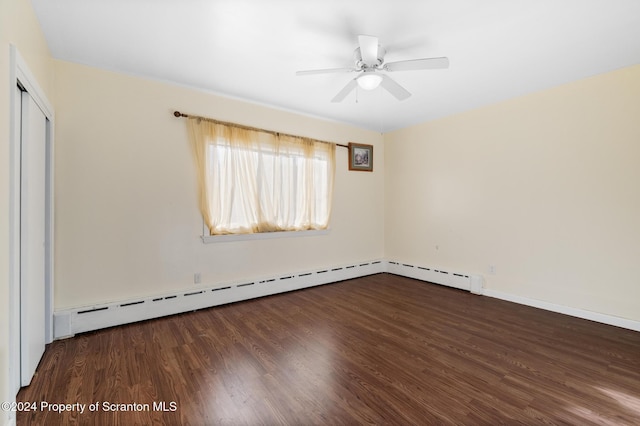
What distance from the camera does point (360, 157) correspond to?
480cm

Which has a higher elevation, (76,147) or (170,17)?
(170,17)

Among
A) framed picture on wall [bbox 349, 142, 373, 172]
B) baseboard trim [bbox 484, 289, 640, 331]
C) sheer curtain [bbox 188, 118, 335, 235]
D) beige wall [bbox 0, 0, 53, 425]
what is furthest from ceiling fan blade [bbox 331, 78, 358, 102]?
baseboard trim [bbox 484, 289, 640, 331]

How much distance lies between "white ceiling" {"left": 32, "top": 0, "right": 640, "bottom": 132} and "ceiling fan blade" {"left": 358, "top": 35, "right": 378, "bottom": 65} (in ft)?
0.69

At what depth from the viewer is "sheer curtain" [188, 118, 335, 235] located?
3277mm

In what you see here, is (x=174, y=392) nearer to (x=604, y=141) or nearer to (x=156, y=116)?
(x=156, y=116)

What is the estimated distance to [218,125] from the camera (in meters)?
3.33

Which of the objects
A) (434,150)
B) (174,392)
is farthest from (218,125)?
(434,150)

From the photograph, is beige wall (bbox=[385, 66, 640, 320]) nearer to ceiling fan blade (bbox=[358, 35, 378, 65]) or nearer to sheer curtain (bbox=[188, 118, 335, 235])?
sheer curtain (bbox=[188, 118, 335, 235])

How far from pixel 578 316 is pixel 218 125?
462 centimetres

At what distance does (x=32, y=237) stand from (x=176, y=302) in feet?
4.66

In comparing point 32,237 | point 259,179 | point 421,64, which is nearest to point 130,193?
point 32,237

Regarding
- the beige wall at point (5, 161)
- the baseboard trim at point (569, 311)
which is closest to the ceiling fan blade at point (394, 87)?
the beige wall at point (5, 161)

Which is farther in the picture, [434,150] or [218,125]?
[434,150]

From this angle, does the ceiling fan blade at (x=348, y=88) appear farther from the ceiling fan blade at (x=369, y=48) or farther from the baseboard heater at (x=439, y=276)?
the baseboard heater at (x=439, y=276)
